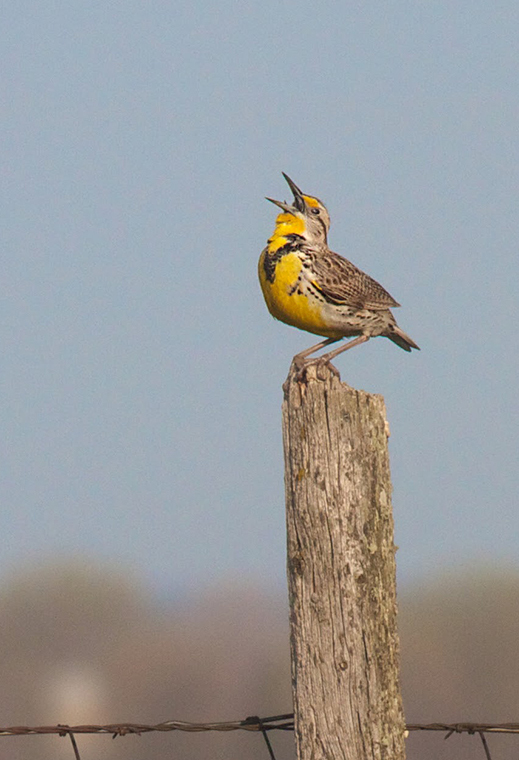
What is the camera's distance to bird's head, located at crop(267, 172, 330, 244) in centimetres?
706

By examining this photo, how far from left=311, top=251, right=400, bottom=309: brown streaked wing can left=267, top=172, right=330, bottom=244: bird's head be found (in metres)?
0.39

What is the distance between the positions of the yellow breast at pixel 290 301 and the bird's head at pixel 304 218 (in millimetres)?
646

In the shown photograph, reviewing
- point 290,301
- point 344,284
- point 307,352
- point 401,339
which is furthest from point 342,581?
point 401,339

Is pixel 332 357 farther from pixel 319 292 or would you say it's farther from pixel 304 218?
pixel 304 218

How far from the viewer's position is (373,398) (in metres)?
4.05

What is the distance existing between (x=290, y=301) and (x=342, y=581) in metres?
2.71

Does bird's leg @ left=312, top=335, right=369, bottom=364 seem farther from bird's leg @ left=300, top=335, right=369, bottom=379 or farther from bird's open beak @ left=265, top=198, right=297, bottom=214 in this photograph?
bird's open beak @ left=265, top=198, right=297, bottom=214

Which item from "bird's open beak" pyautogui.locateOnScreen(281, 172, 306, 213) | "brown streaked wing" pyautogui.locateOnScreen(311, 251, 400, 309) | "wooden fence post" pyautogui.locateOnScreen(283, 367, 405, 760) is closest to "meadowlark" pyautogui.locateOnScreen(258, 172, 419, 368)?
"brown streaked wing" pyautogui.locateOnScreen(311, 251, 400, 309)

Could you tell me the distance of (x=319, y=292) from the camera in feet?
20.7

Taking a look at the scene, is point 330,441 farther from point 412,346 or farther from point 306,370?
point 412,346

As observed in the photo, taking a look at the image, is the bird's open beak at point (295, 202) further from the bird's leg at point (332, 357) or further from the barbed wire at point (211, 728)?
the barbed wire at point (211, 728)

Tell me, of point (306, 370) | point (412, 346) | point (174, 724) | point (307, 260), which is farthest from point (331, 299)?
point (174, 724)

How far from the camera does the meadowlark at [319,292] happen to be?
6277mm

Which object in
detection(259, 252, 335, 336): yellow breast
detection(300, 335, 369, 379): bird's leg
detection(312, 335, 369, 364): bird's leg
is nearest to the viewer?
detection(300, 335, 369, 379): bird's leg
